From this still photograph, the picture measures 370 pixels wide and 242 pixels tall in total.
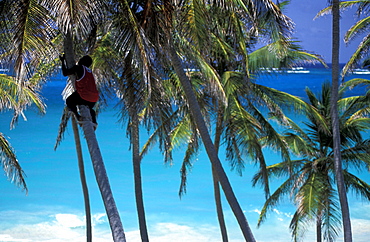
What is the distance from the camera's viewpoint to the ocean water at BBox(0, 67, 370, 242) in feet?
118

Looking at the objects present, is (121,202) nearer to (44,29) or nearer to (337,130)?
(337,130)

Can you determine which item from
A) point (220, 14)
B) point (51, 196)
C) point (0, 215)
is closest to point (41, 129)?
point (51, 196)

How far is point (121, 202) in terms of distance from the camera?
42.6m

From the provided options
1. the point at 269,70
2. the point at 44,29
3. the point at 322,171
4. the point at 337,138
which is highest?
the point at 44,29

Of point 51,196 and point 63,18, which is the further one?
point 51,196

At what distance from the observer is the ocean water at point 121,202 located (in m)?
35.9

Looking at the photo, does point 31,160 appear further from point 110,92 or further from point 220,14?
point 220,14

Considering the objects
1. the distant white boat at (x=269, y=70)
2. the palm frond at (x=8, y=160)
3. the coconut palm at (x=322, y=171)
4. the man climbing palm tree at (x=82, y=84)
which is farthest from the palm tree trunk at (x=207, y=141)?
the distant white boat at (x=269, y=70)

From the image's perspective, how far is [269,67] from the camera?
54.5 ft

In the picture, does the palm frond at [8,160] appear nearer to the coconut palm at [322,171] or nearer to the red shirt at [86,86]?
the red shirt at [86,86]

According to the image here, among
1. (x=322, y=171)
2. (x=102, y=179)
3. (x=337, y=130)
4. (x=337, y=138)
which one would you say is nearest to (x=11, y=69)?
(x=102, y=179)

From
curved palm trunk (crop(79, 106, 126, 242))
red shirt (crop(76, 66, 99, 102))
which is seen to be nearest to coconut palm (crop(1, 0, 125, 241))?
curved palm trunk (crop(79, 106, 126, 242))

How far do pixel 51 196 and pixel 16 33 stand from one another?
1403 inches

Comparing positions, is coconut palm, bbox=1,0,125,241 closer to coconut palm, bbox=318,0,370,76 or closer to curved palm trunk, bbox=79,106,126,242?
curved palm trunk, bbox=79,106,126,242
